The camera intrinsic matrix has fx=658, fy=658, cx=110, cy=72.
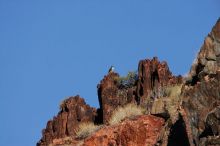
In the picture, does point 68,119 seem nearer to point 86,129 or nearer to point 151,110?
point 86,129

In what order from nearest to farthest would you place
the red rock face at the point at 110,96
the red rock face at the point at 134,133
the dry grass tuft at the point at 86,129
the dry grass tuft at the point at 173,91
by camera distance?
the red rock face at the point at 134,133, the dry grass tuft at the point at 173,91, the dry grass tuft at the point at 86,129, the red rock face at the point at 110,96

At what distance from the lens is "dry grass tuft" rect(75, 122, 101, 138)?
39250 millimetres

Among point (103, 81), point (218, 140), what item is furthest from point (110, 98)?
point (218, 140)

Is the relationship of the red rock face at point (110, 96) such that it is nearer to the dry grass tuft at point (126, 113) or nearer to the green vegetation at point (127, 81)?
the green vegetation at point (127, 81)

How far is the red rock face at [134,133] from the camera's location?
114ft

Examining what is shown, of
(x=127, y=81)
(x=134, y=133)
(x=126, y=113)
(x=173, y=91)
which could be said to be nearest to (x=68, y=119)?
(x=127, y=81)

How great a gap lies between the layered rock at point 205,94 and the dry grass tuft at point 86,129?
9.19 m

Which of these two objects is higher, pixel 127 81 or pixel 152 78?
pixel 127 81

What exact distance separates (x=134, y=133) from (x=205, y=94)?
825cm

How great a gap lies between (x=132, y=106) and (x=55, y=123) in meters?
7.08

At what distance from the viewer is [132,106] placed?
3856cm

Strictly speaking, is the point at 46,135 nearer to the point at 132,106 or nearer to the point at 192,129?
the point at 132,106

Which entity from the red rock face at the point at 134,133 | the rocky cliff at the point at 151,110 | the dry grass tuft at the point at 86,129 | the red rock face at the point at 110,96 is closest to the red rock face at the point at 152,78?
the rocky cliff at the point at 151,110

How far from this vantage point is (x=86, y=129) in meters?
40.2
